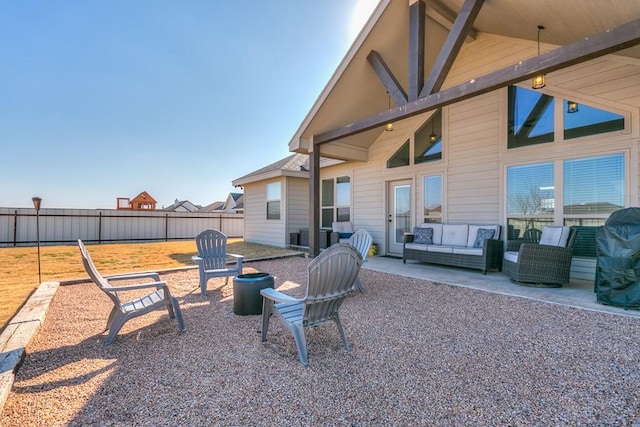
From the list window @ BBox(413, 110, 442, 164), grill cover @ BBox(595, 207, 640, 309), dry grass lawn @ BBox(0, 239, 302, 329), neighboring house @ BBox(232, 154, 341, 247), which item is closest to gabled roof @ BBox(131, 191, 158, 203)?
neighboring house @ BBox(232, 154, 341, 247)

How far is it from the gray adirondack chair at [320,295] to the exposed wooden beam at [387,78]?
3.82 metres

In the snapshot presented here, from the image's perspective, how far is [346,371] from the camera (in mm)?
2203

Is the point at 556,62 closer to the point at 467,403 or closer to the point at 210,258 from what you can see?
the point at 467,403

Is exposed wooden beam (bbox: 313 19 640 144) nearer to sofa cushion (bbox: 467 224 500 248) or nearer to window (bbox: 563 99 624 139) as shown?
window (bbox: 563 99 624 139)

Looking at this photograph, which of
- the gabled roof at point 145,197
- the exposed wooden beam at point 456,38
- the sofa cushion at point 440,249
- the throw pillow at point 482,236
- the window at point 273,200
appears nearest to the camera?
the exposed wooden beam at point 456,38

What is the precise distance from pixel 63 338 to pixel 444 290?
15.7 ft

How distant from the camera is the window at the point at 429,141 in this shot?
7129mm

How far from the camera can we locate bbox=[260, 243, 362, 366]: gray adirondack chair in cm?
233

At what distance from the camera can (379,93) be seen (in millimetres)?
7156

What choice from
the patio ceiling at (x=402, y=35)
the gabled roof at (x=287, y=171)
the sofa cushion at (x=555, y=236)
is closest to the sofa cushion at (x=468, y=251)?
the sofa cushion at (x=555, y=236)

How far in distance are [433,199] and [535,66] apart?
389cm

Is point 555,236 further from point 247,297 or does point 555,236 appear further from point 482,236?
point 247,297

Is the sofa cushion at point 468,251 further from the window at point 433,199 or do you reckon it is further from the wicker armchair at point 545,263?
the window at point 433,199

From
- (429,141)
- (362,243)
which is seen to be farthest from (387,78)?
(362,243)
